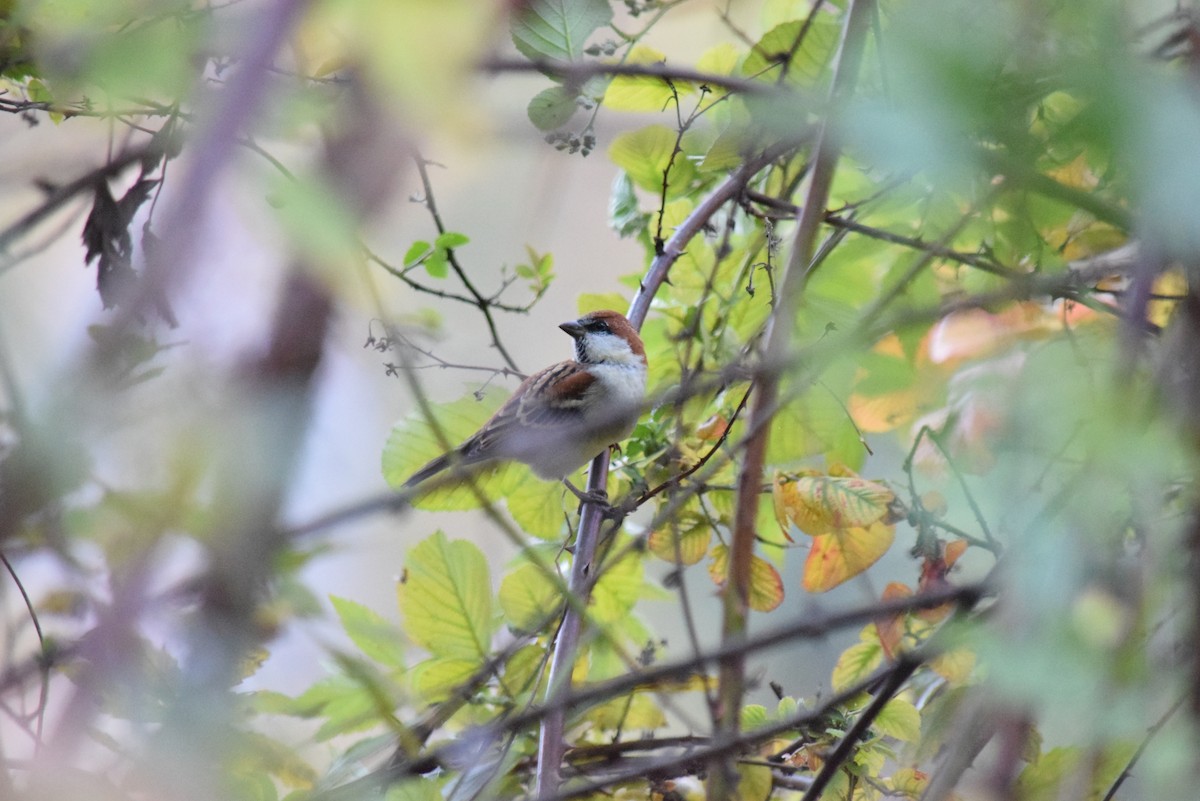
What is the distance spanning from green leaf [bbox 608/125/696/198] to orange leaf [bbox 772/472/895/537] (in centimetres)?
75

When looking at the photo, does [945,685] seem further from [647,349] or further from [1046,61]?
[1046,61]

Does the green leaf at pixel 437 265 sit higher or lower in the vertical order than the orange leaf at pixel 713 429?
higher

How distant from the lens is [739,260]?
2.04 meters

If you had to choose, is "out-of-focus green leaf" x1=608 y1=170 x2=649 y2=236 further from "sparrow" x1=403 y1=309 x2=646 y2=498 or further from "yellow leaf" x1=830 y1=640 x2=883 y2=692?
"yellow leaf" x1=830 y1=640 x2=883 y2=692

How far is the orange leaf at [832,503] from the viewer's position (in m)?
1.54

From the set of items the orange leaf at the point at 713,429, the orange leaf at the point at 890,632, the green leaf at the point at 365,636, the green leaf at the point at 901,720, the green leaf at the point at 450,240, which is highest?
the green leaf at the point at 450,240

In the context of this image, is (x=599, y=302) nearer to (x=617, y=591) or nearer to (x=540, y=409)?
(x=617, y=591)

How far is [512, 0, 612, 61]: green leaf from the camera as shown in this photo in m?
1.54

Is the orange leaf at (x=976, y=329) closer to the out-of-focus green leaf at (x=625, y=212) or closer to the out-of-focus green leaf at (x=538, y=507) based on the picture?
the out-of-focus green leaf at (x=625, y=212)

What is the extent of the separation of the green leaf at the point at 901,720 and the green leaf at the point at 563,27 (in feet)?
3.66

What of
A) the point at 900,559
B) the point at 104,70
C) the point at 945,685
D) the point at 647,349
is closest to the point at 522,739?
the point at 945,685

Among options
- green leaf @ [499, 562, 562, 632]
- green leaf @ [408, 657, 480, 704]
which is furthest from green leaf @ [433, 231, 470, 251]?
green leaf @ [408, 657, 480, 704]

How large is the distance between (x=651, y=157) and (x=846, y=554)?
890 millimetres

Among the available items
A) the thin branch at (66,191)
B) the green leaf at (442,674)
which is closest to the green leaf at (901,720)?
the green leaf at (442,674)
